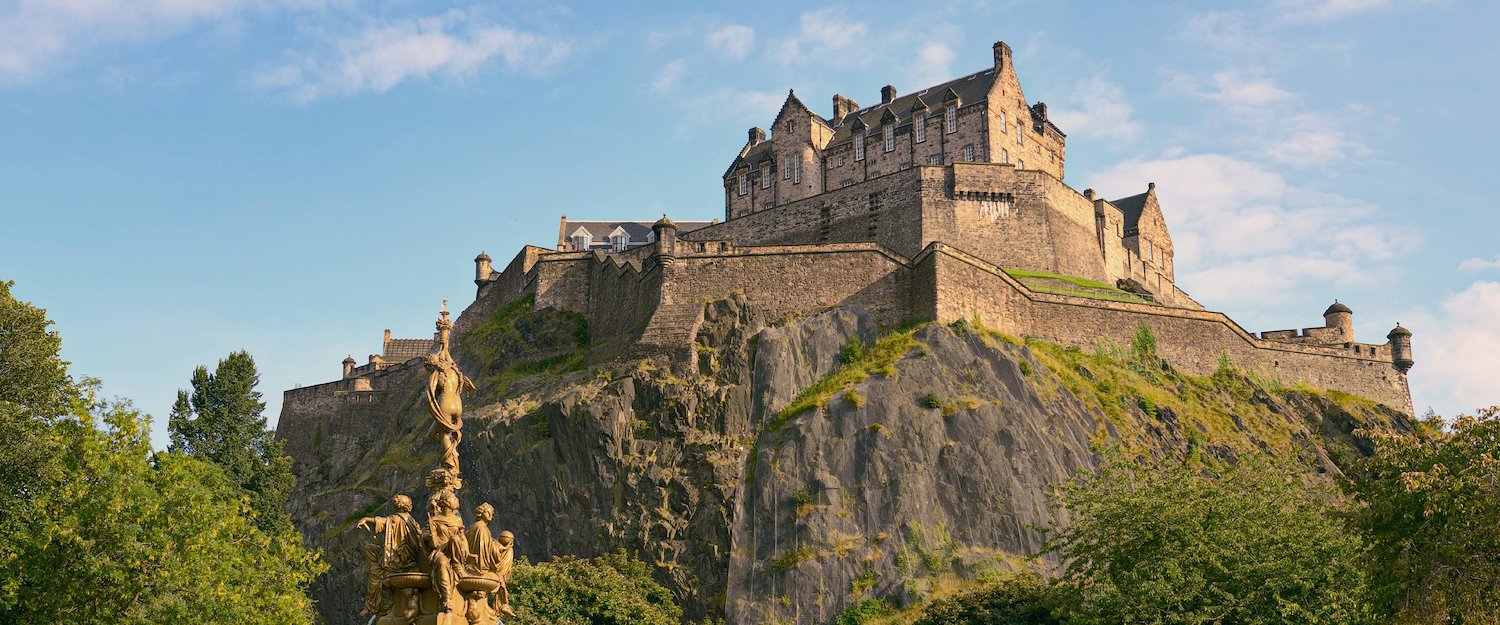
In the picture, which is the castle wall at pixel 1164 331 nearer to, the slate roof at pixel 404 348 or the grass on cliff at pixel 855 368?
the grass on cliff at pixel 855 368

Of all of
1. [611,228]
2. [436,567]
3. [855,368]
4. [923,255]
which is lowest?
[436,567]

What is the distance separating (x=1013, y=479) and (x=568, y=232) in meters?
42.9

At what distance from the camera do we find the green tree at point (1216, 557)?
3709 cm

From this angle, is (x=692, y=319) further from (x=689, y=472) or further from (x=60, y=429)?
(x=60, y=429)

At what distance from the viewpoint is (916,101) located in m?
80.6

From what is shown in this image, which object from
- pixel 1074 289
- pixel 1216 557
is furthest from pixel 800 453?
pixel 1074 289

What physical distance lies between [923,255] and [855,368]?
710 cm

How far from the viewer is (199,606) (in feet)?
110

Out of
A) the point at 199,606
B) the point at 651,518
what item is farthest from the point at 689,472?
the point at 199,606

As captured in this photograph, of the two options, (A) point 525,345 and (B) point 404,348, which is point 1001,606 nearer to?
(A) point 525,345

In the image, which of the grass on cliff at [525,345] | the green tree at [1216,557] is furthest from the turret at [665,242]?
the green tree at [1216,557]

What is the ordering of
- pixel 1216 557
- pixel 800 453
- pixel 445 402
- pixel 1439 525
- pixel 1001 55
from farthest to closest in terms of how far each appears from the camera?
pixel 1001 55 < pixel 800 453 < pixel 1216 557 < pixel 1439 525 < pixel 445 402

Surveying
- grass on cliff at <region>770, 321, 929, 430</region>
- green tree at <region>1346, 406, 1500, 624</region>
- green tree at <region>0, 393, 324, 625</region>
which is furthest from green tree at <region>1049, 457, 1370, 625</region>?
green tree at <region>0, 393, 324, 625</region>

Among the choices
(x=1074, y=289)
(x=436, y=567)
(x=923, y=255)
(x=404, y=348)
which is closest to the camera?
(x=436, y=567)
